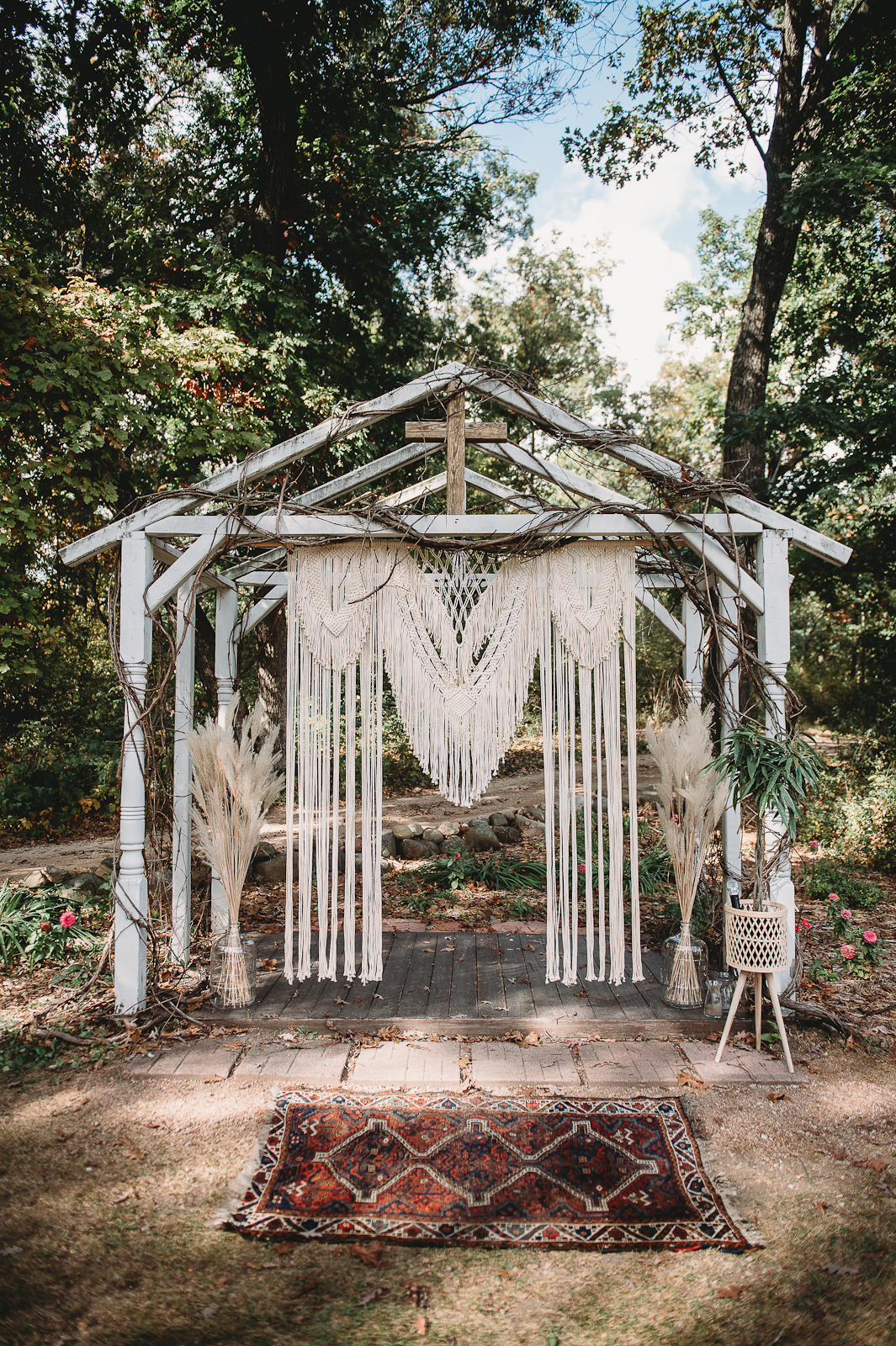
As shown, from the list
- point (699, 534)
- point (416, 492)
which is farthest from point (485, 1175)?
point (416, 492)

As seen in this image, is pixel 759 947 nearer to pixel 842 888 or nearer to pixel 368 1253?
pixel 368 1253

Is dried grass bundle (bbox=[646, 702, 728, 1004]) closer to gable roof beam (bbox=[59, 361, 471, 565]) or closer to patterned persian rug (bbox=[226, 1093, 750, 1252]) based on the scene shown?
patterned persian rug (bbox=[226, 1093, 750, 1252])

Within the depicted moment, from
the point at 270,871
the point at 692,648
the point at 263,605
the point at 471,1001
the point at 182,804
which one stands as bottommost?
the point at 471,1001

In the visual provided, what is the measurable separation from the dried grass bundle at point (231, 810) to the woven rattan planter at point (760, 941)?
1975mm

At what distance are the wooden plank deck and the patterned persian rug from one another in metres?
0.54

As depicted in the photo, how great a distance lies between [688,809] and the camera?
354cm

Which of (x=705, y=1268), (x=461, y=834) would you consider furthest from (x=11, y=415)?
(x=705, y=1268)

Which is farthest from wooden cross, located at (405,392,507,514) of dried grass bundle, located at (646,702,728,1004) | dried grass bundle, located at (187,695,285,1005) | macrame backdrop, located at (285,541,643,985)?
dried grass bundle, located at (646,702,728,1004)

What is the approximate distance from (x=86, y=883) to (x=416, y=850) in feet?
8.44

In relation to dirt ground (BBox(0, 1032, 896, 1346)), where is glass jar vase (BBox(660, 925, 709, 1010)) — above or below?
above

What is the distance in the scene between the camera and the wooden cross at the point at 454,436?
137 inches

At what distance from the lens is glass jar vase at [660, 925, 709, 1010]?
3.53 m

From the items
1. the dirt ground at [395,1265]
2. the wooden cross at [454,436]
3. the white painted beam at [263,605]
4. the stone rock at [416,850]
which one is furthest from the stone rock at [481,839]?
the dirt ground at [395,1265]

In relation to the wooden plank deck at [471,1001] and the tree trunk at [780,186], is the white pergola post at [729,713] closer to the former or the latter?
the wooden plank deck at [471,1001]
